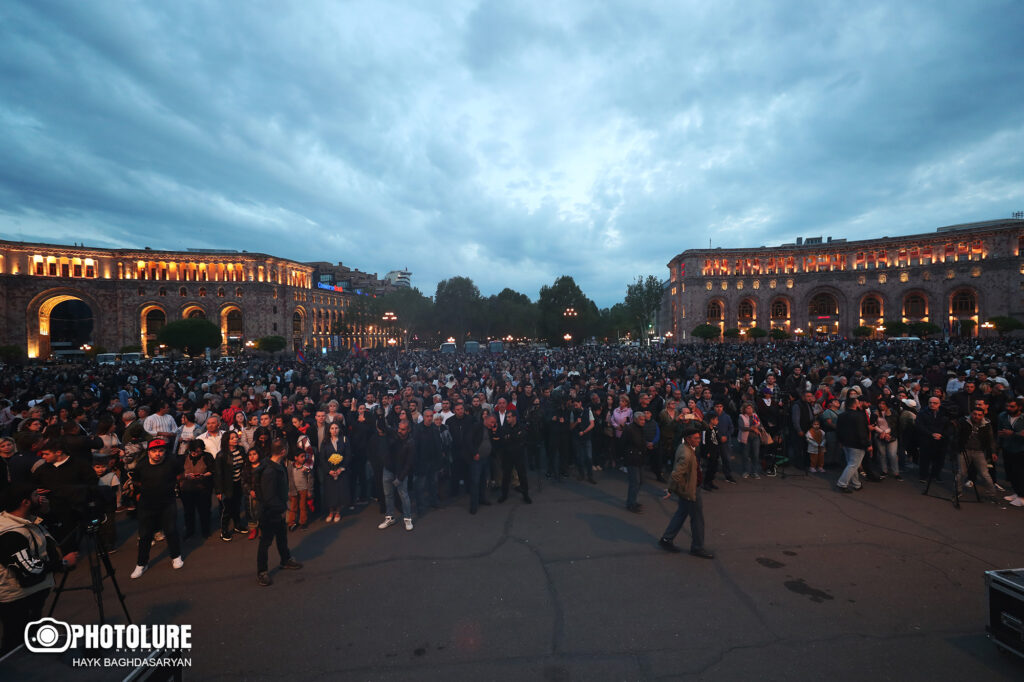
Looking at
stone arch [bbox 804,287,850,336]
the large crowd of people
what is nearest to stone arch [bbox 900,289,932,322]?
stone arch [bbox 804,287,850,336]

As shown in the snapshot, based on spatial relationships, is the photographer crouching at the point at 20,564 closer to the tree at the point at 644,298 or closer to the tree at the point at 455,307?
the tree at the point at 455,307

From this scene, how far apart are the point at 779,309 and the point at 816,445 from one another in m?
74.6

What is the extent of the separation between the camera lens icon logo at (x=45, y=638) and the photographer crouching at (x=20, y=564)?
80 mm

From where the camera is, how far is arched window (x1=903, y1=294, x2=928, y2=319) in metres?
64.8

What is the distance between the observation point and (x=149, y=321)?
66625 mm

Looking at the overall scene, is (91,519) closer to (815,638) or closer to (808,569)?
(815,638)

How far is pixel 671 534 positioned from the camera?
546cm

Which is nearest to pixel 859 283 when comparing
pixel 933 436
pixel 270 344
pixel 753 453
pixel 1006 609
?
pixel 933 436

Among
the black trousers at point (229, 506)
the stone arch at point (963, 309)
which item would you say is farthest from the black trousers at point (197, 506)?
the stone arch at point (963, 309)

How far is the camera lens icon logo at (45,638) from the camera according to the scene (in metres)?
3.54

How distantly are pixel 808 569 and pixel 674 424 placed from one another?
3621 mm

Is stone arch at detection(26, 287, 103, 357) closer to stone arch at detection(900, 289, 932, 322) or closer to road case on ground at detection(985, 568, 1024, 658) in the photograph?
road case on ground at detection(985, 568, 1024, 658)

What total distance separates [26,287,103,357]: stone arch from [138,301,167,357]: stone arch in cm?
697

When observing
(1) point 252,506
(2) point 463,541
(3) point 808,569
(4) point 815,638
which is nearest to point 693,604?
(4) point 815,638
